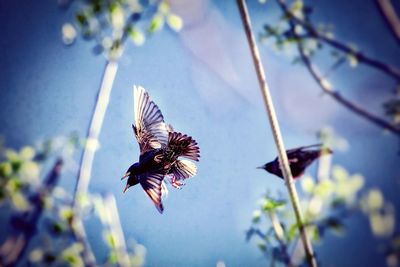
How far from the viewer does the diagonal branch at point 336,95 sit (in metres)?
1.13

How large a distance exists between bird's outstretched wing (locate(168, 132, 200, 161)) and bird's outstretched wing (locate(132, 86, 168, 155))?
0.13 feet

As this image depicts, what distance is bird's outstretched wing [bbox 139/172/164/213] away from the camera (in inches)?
61.9

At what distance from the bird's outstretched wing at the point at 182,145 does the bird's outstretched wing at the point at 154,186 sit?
179 millimetres

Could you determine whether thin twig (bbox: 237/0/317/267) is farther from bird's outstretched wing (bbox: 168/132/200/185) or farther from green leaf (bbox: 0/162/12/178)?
green leaf (bbox: 0/162/12/178)

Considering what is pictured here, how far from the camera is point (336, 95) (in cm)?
120

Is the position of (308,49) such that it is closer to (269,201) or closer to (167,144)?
(269,201)

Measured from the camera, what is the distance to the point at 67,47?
5.57ft

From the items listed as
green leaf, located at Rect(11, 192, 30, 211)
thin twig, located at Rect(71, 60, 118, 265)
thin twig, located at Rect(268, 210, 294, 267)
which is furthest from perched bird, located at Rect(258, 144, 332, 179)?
A: green leaf, located at Rect(11, 192, 30, 211)

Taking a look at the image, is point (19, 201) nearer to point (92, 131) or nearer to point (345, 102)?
point (92, 131)

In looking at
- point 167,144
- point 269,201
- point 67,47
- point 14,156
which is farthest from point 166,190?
point 67,47

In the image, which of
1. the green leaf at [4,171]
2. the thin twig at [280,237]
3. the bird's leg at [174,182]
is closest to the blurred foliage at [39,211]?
the green leaf at [4,171]

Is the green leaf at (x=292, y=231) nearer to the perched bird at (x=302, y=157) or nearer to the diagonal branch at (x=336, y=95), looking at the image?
the perched bird at (x=302, y=157)

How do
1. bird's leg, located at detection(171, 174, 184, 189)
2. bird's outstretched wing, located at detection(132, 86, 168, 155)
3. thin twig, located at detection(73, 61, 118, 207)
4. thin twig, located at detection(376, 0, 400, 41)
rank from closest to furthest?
thin twig, located at detection(376, 0, 400, 41) → thin twig, located at detection(73, 61, 118, 207) → bird's outstretched wing, located at detection(132, 86, 168, 155) → bird's leg, located at detection(171, 174, 184, 189)

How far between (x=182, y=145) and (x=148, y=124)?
9.1 inches
